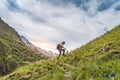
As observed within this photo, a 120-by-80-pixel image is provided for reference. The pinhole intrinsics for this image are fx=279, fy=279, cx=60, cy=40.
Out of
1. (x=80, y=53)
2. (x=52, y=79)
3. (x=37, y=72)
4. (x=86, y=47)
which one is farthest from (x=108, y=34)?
(x=52, y=79)

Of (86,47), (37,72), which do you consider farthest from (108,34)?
(37,72)

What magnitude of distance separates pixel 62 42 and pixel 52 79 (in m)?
17.4

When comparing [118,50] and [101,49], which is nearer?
[118,50]

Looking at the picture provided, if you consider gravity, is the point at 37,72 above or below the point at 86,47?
below

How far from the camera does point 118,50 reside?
27109 millimetres

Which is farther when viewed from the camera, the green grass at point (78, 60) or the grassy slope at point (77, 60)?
the green grass at point (78, 60)

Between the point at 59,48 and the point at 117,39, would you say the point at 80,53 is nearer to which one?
the point at 59,48

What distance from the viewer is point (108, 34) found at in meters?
37.5

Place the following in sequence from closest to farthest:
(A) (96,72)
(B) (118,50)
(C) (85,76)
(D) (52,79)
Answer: (A) (96,72) < (C) (85,76) < (D) (52,79) < (B) (118,50)

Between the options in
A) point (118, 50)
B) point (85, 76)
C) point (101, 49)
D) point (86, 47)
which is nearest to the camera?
point (85, 76)

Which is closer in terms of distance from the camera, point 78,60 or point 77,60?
point 78,60

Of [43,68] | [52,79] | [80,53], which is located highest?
[80,53]

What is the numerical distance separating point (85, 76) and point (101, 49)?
17323 mm

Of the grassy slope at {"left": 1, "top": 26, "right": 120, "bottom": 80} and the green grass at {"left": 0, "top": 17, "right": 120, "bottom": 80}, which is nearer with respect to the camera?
the grassy slope at {"left": 1, "top": 26, "right": 120, "bottom": 80}
